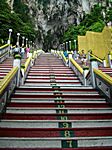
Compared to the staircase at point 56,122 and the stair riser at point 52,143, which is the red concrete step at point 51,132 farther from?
the stair riser at point 52,143

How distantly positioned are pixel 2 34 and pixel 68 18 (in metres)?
28.6

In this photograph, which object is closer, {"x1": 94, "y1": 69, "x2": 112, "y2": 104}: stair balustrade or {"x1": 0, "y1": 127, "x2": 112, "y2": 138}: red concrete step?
{"x1": 0, "y1": 127, "x2": 112, "y2": 138}: red concrete step

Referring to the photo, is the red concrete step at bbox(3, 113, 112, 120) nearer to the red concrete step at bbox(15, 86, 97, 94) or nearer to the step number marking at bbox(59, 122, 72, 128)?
the step number marking at bbox(59, 122, 72, 128)

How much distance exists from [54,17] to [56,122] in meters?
54.8

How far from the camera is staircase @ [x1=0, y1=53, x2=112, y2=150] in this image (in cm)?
344

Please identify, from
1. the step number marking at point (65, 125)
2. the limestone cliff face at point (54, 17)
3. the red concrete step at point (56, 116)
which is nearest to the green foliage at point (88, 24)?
the limestone cliff face at point (54, 17)

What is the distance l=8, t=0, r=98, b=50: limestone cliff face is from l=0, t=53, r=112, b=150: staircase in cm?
5138

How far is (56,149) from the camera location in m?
3.29

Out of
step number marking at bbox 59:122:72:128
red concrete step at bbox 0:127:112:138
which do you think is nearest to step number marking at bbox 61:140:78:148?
red concrete step at bbox 0:127:112:138

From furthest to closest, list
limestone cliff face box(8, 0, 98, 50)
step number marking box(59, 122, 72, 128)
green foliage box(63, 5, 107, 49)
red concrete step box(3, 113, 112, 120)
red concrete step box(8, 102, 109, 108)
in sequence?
limestone cliff face box(8, 0, 98, 50) < green foliage box(63, 5, 107, 49) < red concrete step box(8, 102, 109, 108) < red concrete step box(3, 113, 112, 120) < step number marking box(59, 122, 72, 128)

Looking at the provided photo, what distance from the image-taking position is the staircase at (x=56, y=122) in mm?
3438

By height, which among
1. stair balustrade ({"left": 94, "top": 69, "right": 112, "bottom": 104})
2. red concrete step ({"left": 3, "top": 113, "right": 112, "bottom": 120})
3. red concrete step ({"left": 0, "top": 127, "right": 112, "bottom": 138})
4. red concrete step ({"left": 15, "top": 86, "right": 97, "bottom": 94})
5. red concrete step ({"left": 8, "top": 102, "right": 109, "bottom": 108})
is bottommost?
red concrete step ({"left": 0, "top": 127, "right": 112, "bottom": 138})

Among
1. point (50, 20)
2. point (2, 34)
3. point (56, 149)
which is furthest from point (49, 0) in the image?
point (56, 149)

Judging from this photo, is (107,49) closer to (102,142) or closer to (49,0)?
(102,142)
